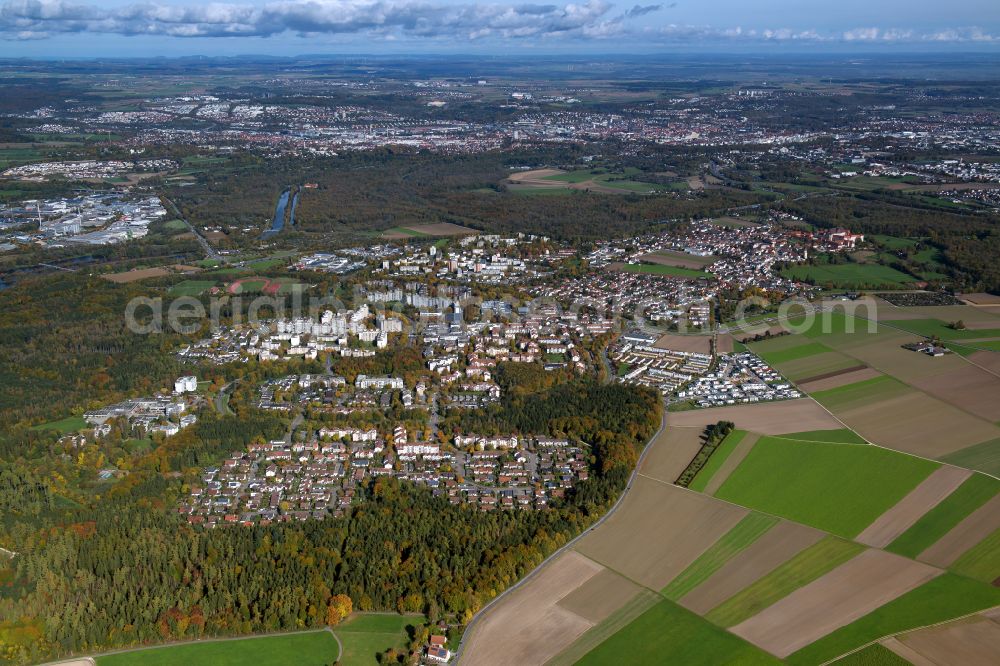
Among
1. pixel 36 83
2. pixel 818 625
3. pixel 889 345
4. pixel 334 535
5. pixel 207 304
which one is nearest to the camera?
pixel 818 625

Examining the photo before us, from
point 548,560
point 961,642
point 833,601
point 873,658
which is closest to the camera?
point 873,658

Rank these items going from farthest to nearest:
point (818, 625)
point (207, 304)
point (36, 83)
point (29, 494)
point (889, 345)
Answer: point (36, 83) → point (207, 304) → point (889, 345) → point (29, 494) → point (818, 625)

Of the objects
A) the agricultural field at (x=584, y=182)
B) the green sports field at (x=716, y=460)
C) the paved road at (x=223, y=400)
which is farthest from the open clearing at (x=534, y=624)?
the agricultural field at (x=584, y=182)

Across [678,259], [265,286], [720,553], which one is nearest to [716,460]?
[720,553]

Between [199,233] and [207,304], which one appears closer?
[207,304]

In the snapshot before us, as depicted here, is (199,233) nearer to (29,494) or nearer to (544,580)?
(29,494)

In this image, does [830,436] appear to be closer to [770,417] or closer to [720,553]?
[770,417]

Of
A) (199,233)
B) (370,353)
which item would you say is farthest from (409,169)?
(370,353)

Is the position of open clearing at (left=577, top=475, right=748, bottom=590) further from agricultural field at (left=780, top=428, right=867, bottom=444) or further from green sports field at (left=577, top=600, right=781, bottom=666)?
agricultural field at (left=780, top=428, right=867, bottom=444)
